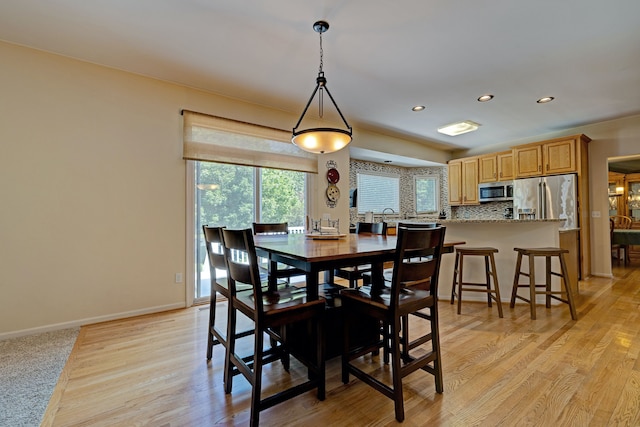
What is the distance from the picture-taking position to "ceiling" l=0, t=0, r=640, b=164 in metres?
2.07

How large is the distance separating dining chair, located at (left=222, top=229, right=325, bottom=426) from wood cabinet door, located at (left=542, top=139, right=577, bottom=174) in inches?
197

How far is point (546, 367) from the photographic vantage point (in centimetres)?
194

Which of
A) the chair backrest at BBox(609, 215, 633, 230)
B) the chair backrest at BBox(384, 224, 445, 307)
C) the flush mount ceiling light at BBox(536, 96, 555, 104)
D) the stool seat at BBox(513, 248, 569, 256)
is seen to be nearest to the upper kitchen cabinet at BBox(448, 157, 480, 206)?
the flush mount ceiling light at BBox(536, 96, 555, 104)

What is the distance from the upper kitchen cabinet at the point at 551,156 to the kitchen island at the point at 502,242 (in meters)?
1.61

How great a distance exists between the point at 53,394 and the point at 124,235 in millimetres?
1582

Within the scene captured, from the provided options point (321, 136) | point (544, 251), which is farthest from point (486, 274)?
point (321, 136)

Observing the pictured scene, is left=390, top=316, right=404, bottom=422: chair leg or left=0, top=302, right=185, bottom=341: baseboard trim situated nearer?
left=390, top=316, right=404, bottom=422: chair leg

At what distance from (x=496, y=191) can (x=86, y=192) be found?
20.7 ft

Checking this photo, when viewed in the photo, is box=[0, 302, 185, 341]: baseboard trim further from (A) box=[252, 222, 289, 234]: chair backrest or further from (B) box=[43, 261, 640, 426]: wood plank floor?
(A) box=[252, 222, 289, 234]: chair backrest

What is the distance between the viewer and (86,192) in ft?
9.12

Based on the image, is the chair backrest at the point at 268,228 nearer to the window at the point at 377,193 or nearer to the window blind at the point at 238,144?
the window blind at the point at 238,144

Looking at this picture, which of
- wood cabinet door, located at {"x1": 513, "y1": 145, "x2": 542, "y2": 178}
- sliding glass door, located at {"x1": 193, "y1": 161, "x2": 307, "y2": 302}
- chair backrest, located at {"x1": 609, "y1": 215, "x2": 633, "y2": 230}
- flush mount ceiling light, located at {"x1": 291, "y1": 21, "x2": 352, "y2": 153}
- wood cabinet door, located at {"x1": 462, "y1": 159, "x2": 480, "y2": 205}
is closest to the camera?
flush mount ceiling light, located at {"x1": 291, "y1": 21, "x2": 352, "y2": 153}

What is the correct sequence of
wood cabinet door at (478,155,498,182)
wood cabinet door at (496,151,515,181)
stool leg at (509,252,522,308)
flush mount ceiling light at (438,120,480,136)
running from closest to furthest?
1. stool leg at (509,252,522,308)
2. flush mount ceiling light at (438,120,480,136)
3. wood cabinet door at (496,151,515,181)
4. wood cabinet door at (478,155,498,182)

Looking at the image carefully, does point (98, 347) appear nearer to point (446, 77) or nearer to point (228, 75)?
point (228, 75)
